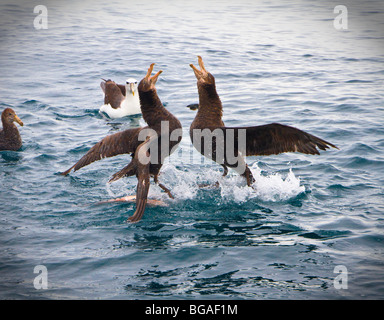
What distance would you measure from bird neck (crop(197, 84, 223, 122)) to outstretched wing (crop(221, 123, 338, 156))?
51 centimetres

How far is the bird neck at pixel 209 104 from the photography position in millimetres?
7770

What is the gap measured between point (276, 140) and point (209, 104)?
4.23 feet

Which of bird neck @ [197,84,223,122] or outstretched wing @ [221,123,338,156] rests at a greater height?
bird neck @ [197,84,223,122]

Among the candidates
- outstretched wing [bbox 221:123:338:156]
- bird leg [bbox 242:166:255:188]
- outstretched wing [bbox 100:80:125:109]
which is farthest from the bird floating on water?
outstretched wing [bbox 221:123:338:156]

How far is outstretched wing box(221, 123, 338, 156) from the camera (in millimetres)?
7004

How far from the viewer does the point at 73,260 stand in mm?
6262

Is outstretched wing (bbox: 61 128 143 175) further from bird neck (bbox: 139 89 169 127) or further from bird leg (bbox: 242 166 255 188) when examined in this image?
bird leg (bbox: 242 166 255 188)

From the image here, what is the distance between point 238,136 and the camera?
738 centimetres

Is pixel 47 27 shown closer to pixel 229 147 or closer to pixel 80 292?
pixel 229 147

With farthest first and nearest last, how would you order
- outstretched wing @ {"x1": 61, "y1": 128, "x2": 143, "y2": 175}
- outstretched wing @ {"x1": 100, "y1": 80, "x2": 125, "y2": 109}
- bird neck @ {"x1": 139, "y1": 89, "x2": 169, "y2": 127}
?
outstretched wing @ {"x1": 100, "y1": 80, "x2": 125, "y2": 109} → outstretched wing @ {"x1": 61, "y1": 128, "x2": 143, "y2": 175} → bird neck @ {"x1": 139, "y1": 89, "x2": 169, "y2": 127}

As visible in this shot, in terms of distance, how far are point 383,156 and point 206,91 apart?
13.3 ft

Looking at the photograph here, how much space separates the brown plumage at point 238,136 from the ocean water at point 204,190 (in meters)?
0.76

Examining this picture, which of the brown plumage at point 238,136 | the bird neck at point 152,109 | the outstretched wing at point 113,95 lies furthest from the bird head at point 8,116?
the brown plumage at point 238,136

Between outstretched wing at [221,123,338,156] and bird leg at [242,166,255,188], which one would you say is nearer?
outstretched wing at [221,123,338,156]
